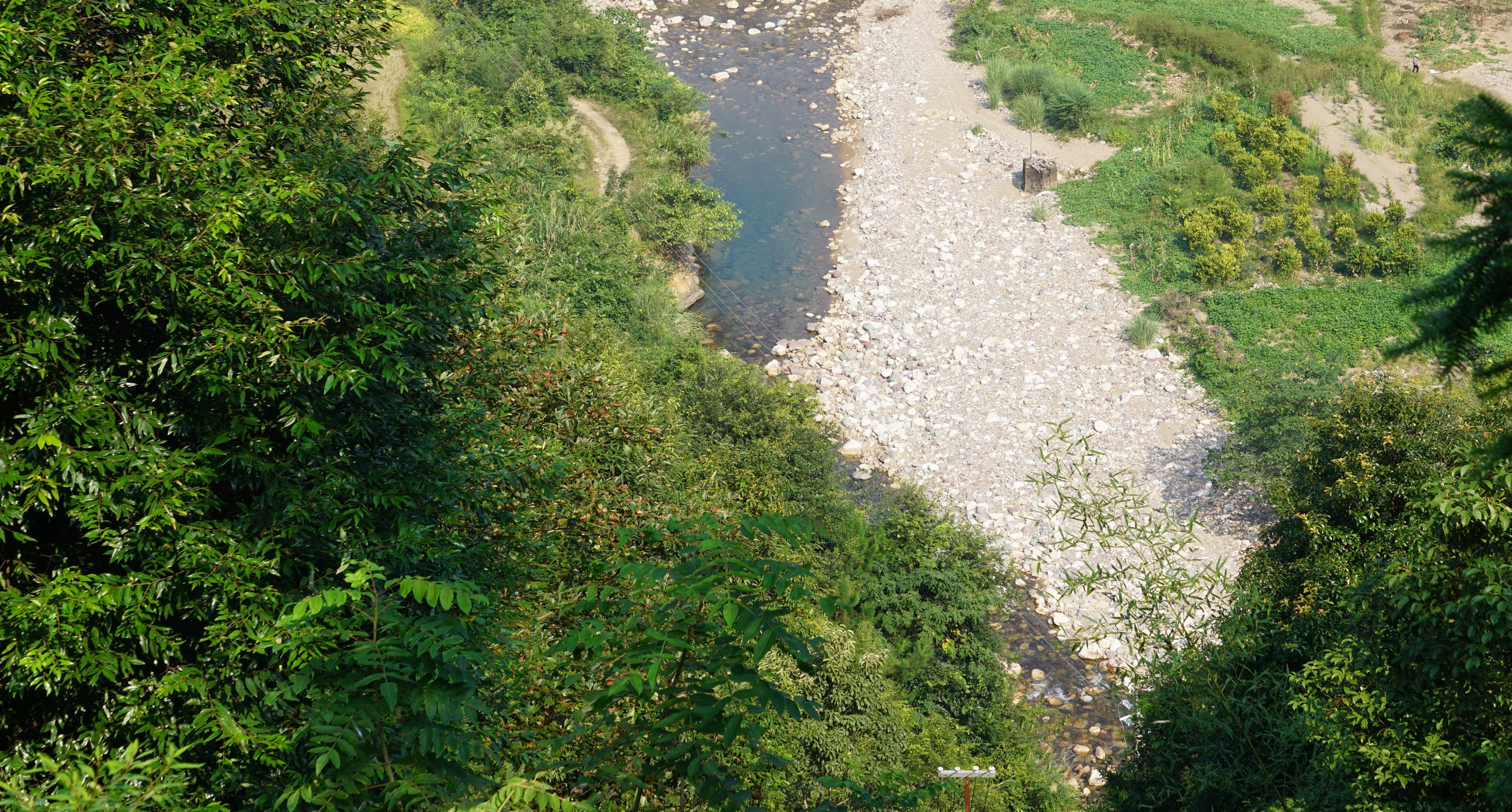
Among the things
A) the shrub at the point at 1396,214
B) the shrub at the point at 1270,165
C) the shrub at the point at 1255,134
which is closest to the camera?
the shrub at the point at 1396,214

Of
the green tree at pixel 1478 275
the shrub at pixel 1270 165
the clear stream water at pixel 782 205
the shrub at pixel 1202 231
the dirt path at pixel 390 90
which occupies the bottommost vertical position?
the clear stream water at pixel 782 205

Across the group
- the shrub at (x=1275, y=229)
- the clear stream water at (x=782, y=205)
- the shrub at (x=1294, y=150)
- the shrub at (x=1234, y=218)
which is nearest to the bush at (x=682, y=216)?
the clear stream water at (x=782, y=205)

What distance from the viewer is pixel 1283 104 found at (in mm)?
24031

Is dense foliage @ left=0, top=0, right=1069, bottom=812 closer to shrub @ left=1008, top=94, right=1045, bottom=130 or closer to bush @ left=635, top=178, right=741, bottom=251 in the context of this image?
bush @ left=635, top=178, right=741, bottom=251

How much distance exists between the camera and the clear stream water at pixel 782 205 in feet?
43.3

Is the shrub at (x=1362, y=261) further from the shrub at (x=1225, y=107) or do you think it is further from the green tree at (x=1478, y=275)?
the green tree at (x=1478, y=275)

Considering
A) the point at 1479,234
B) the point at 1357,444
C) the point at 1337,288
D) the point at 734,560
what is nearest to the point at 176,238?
the point at 734,560

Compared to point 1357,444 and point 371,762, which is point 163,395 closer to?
point 371,762

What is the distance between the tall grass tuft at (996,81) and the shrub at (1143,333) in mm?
10633

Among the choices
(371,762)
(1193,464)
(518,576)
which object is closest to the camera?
(371,762)

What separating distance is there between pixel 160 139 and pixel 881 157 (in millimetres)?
22433

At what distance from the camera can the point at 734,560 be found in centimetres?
352

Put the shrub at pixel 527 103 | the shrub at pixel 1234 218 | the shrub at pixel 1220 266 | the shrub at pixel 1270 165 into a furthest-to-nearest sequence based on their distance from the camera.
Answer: the shrub at pixel 527 103 → the shrub at pixel 1270 165 → the shrub at pixel 1234 218 → the shrub at pixel 1220 266

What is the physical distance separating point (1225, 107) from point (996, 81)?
19.6 ft
